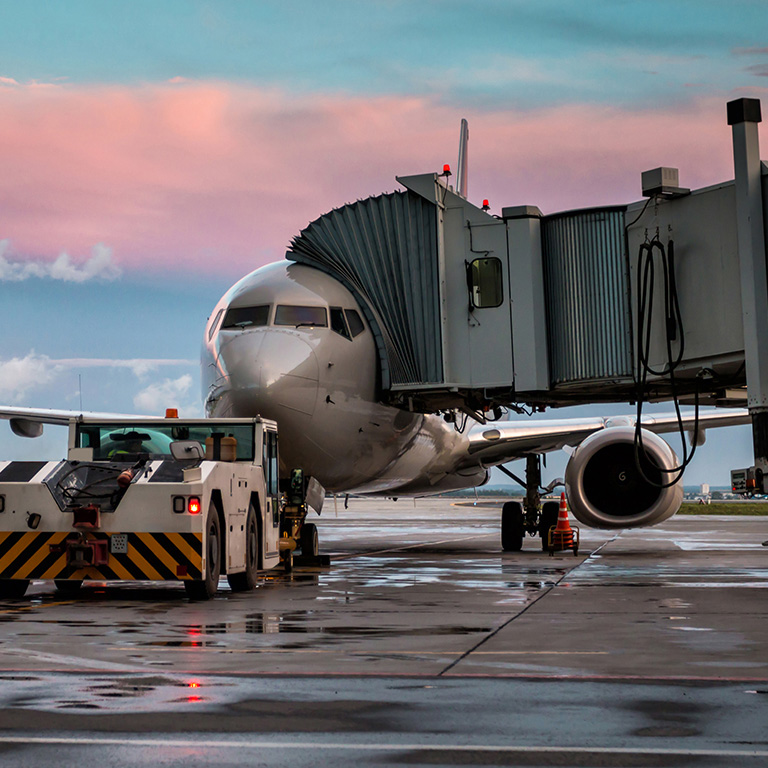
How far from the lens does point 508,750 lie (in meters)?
4.39

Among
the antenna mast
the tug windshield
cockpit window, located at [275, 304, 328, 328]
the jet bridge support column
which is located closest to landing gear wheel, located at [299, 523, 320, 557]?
cockpit window, located at [275, 304, 328, 328]

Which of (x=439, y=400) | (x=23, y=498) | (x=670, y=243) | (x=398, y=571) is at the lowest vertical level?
(x=398, y=571)

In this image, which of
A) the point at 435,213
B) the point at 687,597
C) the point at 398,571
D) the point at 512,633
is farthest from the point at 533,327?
the point at 512,633

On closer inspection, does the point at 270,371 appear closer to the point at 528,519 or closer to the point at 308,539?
the point at 308,539

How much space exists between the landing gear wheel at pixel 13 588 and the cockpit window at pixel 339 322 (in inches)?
203

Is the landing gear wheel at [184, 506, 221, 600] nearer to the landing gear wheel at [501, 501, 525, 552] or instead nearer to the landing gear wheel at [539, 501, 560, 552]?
the landing gear wheel at [539, 501, 560, 552]

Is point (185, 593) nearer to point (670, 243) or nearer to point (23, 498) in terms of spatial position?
point (23, 498)

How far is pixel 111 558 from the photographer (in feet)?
36.3

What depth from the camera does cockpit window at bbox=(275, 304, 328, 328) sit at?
48.4ft

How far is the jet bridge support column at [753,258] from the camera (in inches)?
468

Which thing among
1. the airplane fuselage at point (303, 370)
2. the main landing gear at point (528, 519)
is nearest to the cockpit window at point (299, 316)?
the airplane fuselage at point (303, 370)

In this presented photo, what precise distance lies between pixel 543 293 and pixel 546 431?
20.6 feet

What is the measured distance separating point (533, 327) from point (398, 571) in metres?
3.49

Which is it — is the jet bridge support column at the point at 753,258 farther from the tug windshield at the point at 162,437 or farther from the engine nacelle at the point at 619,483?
the tug windshield at the point at 162,437
